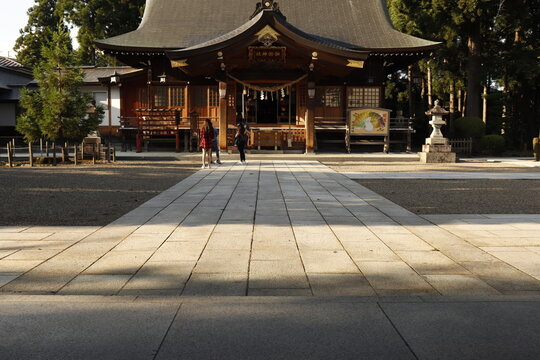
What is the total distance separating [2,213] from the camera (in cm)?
A: 716

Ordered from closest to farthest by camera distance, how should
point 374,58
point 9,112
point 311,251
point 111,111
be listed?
point 311,251
point 374,58
point 111,111
point 9,112

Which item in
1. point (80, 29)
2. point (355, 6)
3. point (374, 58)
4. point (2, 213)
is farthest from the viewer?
point (80, 29)

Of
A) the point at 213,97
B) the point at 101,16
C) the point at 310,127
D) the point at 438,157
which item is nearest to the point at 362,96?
the point at 310,127

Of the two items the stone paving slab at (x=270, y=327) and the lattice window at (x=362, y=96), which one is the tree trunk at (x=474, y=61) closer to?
the lattice window at (x=362, y=96)

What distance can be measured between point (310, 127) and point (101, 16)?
2708 centimetres

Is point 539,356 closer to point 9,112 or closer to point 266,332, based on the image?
point 266,332

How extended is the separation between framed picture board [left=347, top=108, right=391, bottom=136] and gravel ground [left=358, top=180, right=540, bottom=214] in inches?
368

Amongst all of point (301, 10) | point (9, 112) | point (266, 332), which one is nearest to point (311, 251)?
point (266, 332)

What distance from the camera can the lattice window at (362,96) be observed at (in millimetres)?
23172

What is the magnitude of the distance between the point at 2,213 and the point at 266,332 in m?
5.86

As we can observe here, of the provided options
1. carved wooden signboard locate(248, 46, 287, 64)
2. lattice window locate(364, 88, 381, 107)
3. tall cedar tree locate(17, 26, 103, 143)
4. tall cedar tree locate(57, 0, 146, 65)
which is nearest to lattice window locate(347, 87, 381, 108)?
lattice window locate(364, 88, 381, 107)

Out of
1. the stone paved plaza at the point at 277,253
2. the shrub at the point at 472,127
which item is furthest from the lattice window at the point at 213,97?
the stone paved plaza at the point at 277,253

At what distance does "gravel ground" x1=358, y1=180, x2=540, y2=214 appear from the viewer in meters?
7.87

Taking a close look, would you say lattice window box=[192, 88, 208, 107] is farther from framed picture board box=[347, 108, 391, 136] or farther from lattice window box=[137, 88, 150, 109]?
framed picture board box=[347, 108, 391, 136]
